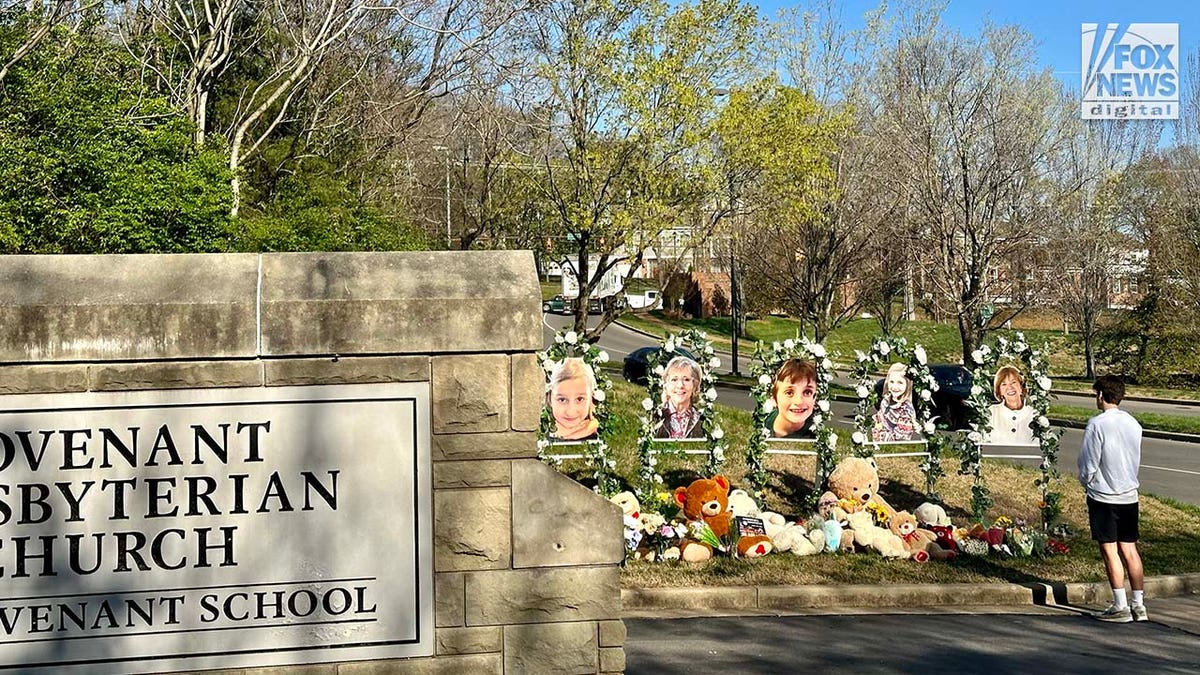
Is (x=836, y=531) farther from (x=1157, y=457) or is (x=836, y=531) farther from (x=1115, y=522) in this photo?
(x=1157, y=457)

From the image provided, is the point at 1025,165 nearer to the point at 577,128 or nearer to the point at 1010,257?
the point at 1010,257

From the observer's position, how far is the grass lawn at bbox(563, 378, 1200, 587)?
9531mm

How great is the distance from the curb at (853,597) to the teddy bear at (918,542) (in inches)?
33.6

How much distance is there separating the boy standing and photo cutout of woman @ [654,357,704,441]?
4.26 meters

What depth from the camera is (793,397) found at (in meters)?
11.7

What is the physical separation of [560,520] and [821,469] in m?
7.57

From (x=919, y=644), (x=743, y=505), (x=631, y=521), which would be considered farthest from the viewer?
(x=743, y=505)

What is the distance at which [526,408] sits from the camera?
4359 millimetres

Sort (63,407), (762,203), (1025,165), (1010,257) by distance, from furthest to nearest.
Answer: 1. (1010,257)
2. (1025,165)
3. (762,203)
4. (63,407)

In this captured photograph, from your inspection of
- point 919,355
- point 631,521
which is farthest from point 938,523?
point 631,521

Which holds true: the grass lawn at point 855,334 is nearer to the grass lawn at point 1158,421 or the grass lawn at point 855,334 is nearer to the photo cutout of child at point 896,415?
the grass lawn at point 1158,421

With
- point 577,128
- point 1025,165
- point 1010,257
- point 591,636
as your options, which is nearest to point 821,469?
point 591,636

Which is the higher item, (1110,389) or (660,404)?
(1110,389)

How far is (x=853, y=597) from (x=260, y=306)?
6336 millimetres
